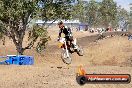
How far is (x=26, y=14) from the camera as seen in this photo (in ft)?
113

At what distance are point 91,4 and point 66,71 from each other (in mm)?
111780

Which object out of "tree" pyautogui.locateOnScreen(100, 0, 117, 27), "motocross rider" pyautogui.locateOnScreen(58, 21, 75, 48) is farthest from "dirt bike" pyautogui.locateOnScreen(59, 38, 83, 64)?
"tree" pyautogui.locateOnScreen(100, 0, 117, 27)

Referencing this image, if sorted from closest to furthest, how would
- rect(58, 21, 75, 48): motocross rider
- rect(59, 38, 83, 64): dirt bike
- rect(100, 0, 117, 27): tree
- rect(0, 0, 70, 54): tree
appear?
rect(58, 21, 75, 48): motocross rider
rect(59, 38, 83, 64): dirt bike
rect(0, 0, 70, 54): tree
rect(100, 0, 117, 27): tree

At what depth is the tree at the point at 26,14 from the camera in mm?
32750

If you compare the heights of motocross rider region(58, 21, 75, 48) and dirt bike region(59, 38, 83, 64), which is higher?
motocross rider region(58, 21, 75, 48)

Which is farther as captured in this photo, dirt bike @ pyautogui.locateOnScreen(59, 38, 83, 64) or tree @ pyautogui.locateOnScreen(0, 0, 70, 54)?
tree @ pyautogui.locateOnScreen(0, 0, 70, 54)

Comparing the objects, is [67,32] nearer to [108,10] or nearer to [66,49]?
[66,49]

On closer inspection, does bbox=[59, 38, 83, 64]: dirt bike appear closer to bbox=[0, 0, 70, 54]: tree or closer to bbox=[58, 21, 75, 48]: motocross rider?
bbox=[58, 21, 75, 48]: motocross rider

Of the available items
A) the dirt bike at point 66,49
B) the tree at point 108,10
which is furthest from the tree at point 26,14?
the tree at point 108,10

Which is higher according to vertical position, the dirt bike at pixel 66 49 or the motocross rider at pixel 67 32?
the motocross rider at pixel 67 32

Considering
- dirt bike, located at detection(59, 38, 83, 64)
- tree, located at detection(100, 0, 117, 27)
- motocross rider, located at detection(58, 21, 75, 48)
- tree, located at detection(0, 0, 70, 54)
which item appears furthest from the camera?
tree, located at detection(100, 0, 117, 27)

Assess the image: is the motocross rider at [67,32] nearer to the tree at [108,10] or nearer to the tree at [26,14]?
the tree at [26,14]

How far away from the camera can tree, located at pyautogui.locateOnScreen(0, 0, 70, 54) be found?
32750mm

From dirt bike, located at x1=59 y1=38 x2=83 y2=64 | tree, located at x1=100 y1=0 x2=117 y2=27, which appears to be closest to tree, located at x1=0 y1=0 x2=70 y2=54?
dirt bike, located at x1=59 y1=38 x2=83 y2=64
